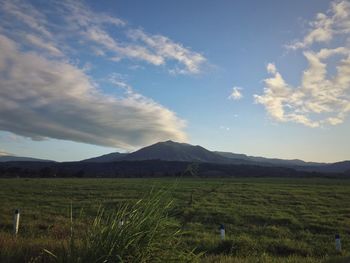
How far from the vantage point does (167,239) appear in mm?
5992

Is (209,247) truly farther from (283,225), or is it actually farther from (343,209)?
(343,209)

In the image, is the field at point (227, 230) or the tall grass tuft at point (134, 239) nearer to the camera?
the tall grass tuft at point (134, 239)

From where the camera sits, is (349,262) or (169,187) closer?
(169,187)

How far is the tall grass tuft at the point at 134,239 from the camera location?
5.56 metres

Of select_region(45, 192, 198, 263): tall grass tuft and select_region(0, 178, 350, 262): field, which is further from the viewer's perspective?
select_region(0, 178, 350, 262): field

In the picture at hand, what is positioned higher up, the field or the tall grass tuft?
the tall grass tuft

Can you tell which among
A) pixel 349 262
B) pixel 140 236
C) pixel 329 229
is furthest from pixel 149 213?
pixel 329 229

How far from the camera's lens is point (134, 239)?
5.64 metres

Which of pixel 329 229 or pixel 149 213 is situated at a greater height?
pixel 149 213

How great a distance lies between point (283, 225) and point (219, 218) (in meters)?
3.49

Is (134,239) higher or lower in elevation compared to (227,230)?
higher

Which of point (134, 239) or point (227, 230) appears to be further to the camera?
point (227, 230)

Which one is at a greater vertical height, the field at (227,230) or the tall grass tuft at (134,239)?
the tall grass tuft at (134,239)

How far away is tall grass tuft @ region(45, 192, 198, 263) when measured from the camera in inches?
219
